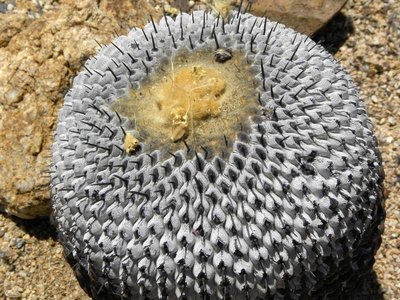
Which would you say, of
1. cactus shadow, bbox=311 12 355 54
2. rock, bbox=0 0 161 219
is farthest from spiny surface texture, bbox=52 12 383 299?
cactus shadow, bbox=311 12 355 54

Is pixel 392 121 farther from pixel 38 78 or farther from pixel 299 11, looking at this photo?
pixel 38 78

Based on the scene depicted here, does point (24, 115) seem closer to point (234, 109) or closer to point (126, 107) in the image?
point (126, 107)

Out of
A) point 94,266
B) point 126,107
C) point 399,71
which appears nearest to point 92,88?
point 126,107

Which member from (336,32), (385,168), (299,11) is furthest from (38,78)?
(385,168)

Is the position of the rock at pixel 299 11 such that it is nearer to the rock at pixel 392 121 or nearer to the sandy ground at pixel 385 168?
the sandy ground at pixel 385 168

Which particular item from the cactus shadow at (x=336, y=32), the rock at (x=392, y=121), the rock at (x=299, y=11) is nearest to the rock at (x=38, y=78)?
the rock at (x=299, y=11)

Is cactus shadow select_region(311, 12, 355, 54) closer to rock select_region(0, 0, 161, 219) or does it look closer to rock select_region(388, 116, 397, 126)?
rock select_region(388, 116, 397, 126)
